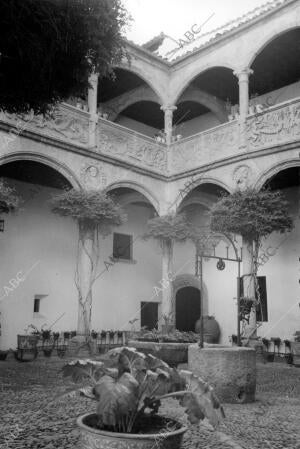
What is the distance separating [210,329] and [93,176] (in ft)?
20.6

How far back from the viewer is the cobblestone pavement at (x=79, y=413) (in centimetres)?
393

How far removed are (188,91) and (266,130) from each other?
14.2ft

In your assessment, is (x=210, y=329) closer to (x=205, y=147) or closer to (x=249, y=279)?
(x=249, y=279)

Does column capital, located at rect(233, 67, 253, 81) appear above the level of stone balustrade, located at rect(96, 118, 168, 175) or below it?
above

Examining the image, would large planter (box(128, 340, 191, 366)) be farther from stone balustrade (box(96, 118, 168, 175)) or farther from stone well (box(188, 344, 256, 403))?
stone balustrade (box(96, 118, 168, 175))

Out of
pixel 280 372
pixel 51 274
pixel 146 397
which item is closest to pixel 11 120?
pixel 51 274

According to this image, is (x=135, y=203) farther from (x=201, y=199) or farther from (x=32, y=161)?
(x=32, y=161)

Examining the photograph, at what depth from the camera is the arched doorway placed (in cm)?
1581

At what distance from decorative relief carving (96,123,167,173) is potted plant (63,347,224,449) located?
9.91 m

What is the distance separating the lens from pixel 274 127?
1133cm

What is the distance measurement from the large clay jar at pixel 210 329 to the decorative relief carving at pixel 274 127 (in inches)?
236

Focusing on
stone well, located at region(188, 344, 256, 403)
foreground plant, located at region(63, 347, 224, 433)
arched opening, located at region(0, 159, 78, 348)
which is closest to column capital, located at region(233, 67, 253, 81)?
arched opening, located at region(0, 159, 78, 348)

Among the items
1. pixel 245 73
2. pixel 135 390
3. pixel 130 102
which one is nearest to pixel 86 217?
pixel 130 102

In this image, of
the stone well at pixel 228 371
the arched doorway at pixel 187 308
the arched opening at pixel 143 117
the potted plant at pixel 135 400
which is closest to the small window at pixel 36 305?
the arched doorway at pixel 187 308
